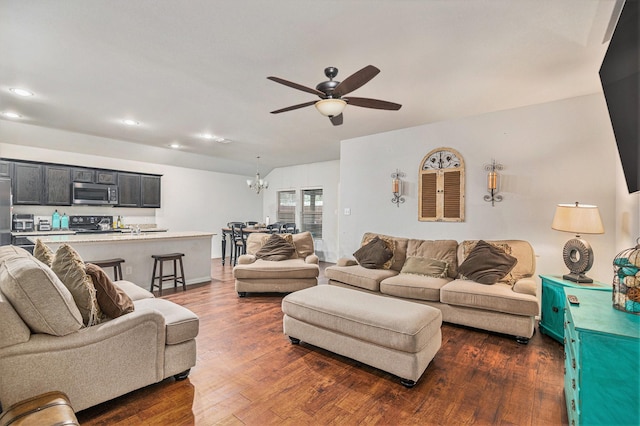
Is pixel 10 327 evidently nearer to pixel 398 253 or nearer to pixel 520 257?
pixel 398 253

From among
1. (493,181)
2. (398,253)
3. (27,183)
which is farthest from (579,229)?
(27,183)

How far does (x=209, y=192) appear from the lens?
8094mm

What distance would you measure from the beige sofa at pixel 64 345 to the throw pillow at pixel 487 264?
3105 millimetres

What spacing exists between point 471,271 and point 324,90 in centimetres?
261

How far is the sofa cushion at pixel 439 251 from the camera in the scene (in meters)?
3.79

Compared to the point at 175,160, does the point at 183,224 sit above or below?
below

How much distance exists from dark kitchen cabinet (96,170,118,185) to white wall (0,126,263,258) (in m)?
0.26

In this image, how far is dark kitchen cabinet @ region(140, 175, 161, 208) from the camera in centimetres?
666

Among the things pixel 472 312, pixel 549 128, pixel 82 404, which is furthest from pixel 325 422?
pixel 549 128

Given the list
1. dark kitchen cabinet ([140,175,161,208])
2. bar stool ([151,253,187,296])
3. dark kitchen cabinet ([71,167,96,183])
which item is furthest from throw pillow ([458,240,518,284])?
dark kitchen cabinet ([71,167,96,183])

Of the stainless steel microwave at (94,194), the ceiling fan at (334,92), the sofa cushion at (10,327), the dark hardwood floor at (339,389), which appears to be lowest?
the dark hardwood floor at (339,389)

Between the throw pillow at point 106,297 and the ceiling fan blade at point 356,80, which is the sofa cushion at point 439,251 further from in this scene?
the throw pillow at point 106,297

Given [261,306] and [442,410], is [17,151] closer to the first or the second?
[261,306]

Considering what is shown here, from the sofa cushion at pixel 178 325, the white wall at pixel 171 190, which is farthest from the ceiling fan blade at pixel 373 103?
the white wall at pixel 171 190
